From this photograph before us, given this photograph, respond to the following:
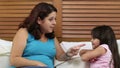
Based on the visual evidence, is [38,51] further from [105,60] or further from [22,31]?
[105,60]

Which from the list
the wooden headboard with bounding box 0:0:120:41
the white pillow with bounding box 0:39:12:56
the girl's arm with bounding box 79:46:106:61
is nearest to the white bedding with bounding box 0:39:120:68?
the white pillow with bounding box 0:39:12:56

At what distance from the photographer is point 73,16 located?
6.34 ft

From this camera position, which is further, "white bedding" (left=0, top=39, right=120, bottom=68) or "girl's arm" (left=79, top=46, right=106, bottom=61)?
"white bedding" (left=0, top=39, right=120, bottom=68)

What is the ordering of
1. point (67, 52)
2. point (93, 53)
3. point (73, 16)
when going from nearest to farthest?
point (93, 53) < point (67, 52) < point (73, 16)

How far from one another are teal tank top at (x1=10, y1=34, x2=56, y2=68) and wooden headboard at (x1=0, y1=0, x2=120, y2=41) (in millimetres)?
256

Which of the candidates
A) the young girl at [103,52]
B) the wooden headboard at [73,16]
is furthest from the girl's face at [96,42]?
the wooden headboard at [73,16]

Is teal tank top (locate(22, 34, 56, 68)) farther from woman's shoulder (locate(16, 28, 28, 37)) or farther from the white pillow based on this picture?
the white pillow

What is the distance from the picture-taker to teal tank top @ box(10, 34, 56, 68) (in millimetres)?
1662

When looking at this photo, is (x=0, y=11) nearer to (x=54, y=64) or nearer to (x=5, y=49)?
(x=5, y=49)

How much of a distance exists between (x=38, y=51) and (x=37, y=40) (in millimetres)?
84

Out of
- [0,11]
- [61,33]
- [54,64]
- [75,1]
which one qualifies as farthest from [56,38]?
[0,11]

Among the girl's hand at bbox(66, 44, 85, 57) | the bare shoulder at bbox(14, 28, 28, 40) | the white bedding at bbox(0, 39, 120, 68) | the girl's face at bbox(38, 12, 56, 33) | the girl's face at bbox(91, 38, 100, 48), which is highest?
the girl's face at bbox(38, 12, 56, 33)

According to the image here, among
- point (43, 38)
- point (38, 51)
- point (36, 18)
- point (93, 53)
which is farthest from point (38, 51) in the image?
point (93, 53)

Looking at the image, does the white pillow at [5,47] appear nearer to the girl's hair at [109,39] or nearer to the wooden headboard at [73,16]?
the wooden headboard at [73,16]
